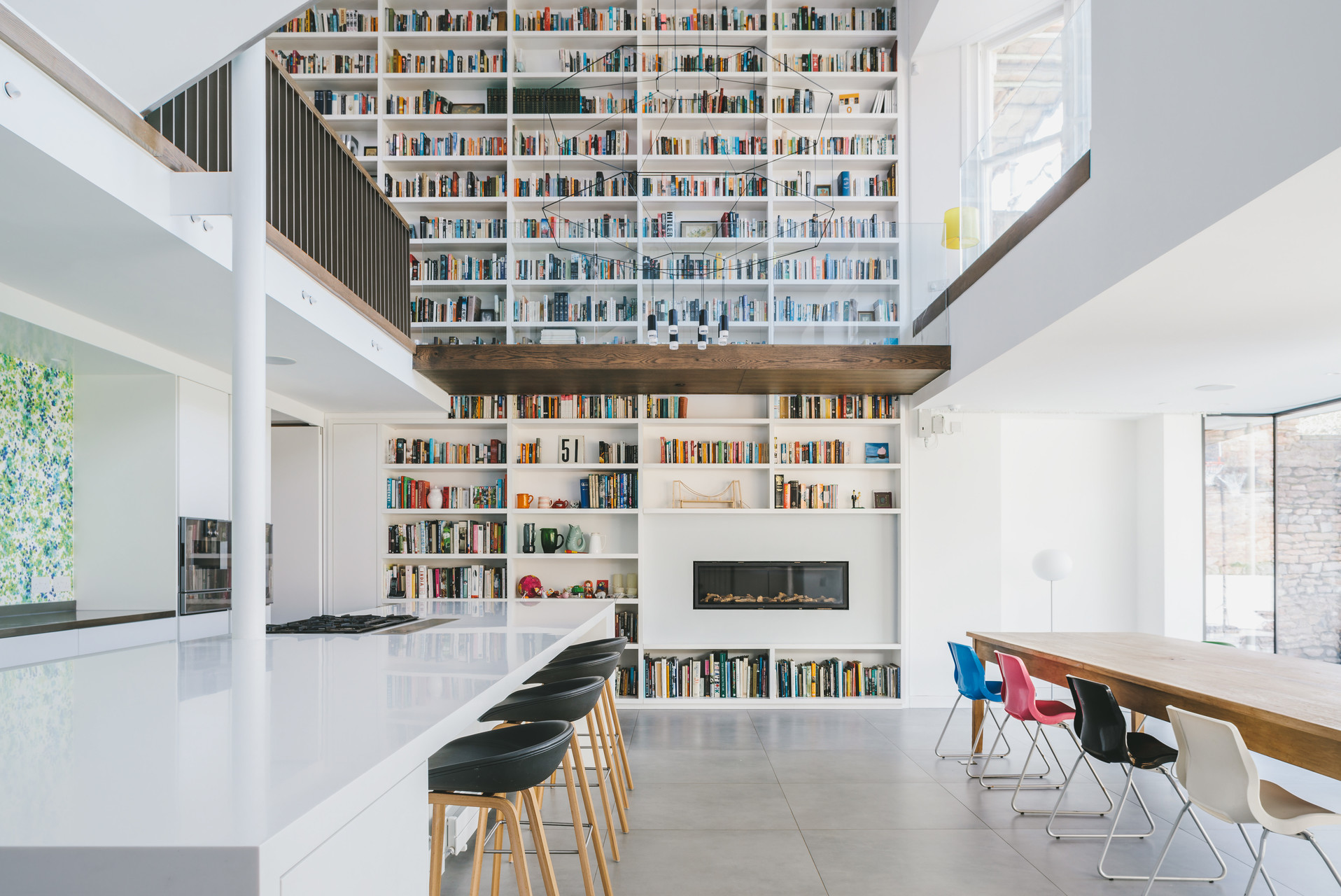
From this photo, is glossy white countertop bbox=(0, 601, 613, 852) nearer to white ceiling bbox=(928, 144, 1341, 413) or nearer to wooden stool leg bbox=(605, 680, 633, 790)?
wooden stool leg bbox=(605, 680, 633, 790)

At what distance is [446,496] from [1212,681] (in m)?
5.44

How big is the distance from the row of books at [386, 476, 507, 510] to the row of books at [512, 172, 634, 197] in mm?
2419

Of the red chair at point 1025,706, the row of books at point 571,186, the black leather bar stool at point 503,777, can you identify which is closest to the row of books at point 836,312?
the row of books at point 571,186

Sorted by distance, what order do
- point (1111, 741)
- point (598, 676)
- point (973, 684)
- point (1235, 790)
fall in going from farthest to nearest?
point (973, 684), point (1111, 741), point (598, 676), point (1235, 790)

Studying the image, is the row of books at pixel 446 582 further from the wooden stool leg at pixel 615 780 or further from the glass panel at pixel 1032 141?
the glass panel at pixel 1032 141

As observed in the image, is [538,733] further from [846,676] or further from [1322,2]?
[846,676]

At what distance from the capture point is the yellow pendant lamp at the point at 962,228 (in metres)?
5.34

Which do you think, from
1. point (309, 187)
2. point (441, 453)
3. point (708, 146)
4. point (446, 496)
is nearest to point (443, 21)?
point (708, 146)

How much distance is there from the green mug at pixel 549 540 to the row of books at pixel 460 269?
6.82 ft

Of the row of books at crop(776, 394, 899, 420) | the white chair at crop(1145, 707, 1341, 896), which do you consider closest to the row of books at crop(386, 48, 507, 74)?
the row of books at crop(776, 394, 899, 420)

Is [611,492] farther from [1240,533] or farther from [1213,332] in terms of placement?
[1240,533]

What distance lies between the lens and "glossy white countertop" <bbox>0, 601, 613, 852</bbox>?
39.3 inches

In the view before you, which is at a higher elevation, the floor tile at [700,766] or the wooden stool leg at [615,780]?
the wooden stool leg at [615,780]

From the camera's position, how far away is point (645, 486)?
23.3ft
